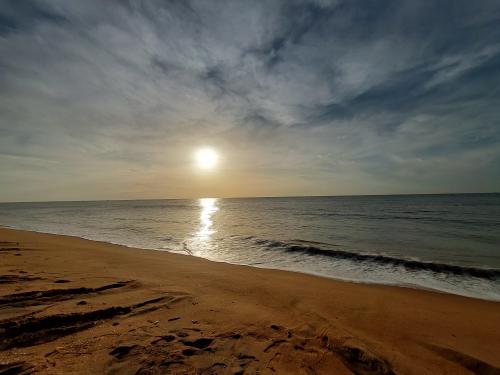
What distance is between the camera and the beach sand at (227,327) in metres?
3.25

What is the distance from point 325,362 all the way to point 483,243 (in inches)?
654

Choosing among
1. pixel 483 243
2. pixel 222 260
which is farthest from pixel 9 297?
pixel 483 243

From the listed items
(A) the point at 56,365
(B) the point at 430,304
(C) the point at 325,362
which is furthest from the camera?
(B) the point at 430,304

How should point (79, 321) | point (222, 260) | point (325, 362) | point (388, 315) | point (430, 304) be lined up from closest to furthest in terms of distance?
point (325, 362) → point (79, 321) → point (388, 315) → point (430, 304) → point (222, 260)

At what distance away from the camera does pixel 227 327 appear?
13.9 ft

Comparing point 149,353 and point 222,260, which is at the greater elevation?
point 149,353

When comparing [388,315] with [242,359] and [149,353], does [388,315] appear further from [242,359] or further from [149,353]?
[149,353]

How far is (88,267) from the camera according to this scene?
26.2 ft

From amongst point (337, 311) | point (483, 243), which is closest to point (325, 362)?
point (337, 311)

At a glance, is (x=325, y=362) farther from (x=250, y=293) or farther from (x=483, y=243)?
(x=483, y=243)

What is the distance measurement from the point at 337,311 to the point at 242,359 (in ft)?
10.0

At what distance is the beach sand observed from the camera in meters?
3.25

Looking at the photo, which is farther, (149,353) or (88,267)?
(88,267)

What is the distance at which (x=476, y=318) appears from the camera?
5605 millimetres
